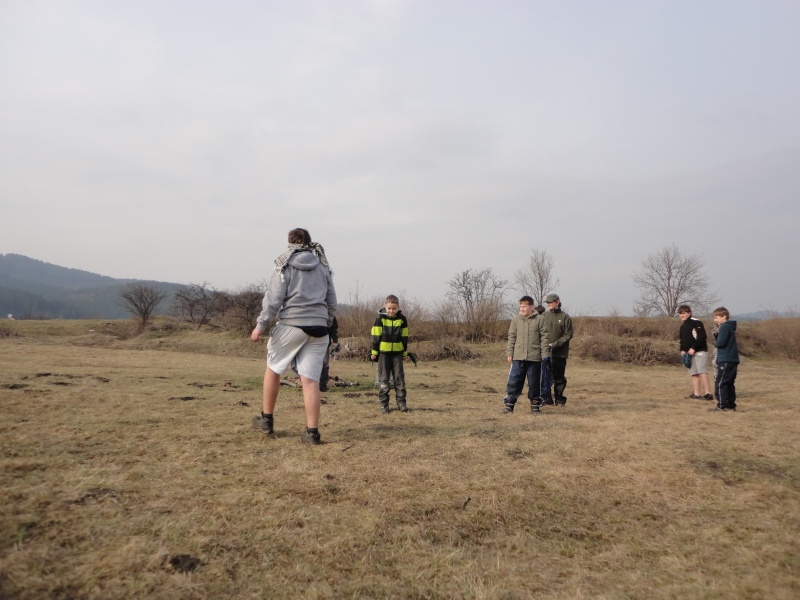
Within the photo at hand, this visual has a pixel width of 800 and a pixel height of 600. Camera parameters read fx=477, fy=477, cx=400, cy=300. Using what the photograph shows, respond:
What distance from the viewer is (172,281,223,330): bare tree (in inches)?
1405

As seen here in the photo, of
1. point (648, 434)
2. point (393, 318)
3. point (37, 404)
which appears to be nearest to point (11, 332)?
point (37, 404)

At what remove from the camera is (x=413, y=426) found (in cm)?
584

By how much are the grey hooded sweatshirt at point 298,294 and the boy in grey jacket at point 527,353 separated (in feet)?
11.8

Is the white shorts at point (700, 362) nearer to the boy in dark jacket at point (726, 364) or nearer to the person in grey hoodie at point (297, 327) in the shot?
the boy in dark jacket at point (726, 364)

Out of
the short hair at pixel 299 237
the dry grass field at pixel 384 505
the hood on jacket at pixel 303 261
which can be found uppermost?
the short hair at pixel 299 237

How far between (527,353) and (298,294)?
4102 millimetres

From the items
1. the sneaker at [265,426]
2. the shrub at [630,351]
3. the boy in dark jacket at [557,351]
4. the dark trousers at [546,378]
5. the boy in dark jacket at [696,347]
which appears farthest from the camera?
the shrub at [630,351]

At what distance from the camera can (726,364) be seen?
7.83 metres

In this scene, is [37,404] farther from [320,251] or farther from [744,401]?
[744,401]

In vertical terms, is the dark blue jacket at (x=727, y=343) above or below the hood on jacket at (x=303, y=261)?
below

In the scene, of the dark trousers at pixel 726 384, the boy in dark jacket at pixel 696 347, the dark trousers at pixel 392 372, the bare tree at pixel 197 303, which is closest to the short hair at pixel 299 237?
the dark trousers at pixel 392 372

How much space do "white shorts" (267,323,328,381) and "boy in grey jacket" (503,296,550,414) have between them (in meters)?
3.63

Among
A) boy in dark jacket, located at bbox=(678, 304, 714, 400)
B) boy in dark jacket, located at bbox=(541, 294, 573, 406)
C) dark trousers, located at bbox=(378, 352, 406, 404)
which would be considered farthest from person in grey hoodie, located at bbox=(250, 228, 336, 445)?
boy in dark jacket, located at bbox=(678, 304, 714, 400)

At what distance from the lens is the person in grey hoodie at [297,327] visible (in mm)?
4715
